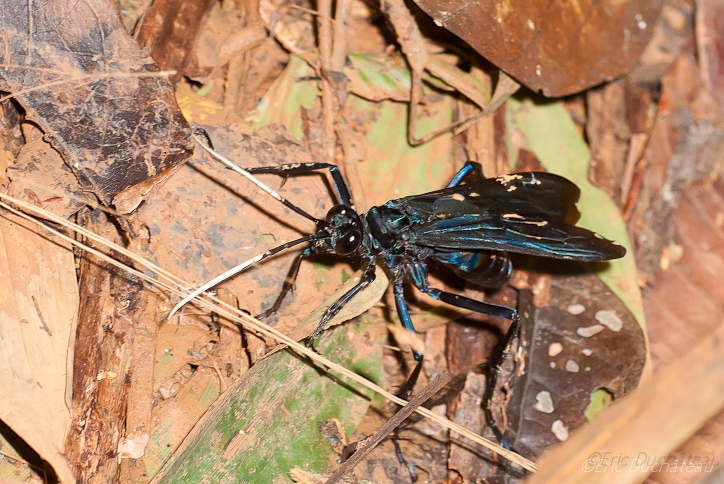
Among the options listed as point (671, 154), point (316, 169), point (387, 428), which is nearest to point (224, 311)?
point (387, 428)

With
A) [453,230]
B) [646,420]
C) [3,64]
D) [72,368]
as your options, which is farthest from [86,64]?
[646,420]

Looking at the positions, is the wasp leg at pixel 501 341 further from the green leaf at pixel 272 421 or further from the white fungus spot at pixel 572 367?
the green leaf at pixel 272 421

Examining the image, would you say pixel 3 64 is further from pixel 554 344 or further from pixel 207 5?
pixel 554 344

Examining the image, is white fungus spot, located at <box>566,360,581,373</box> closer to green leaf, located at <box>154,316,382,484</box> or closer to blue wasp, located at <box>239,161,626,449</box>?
blue wasp, located at <box>239,161,626,449</box>

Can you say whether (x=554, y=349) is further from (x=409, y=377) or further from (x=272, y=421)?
(x=272, y=421)

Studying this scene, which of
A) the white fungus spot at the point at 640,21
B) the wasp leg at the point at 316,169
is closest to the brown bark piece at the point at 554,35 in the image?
the white fungus spot at the point at 640,21

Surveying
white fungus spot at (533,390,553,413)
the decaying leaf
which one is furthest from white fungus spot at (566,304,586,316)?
the decaying leaf
